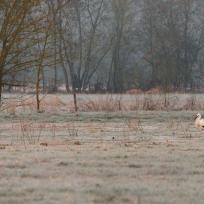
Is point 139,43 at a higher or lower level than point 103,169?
higher

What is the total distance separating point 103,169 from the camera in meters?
8.43

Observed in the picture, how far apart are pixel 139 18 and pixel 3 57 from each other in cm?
5662

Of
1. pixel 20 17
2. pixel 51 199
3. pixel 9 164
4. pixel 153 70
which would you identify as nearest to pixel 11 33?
pixel 20 17

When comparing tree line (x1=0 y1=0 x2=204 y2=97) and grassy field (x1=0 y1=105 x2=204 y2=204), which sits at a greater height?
tree line (x1=0 y1=0 x2=204 y2=97)

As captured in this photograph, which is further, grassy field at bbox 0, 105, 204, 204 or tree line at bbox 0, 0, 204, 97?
tree line at bbox 0, 0, 204, 97

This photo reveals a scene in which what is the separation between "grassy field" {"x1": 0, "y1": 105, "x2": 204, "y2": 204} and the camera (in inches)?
272

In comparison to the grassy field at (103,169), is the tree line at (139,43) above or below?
above

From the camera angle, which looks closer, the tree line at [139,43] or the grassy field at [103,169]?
the grassy field at [103,169]

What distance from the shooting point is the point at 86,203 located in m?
6.58

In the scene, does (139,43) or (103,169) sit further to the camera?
(139,43)

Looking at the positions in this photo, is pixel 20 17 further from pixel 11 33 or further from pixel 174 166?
pixel 174 166

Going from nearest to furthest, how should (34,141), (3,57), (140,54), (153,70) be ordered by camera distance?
(34,141)
(3,57)
(153,70)
(140,54)

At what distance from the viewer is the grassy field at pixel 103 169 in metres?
6.91

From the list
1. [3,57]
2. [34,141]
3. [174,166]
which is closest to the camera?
[174,166]
